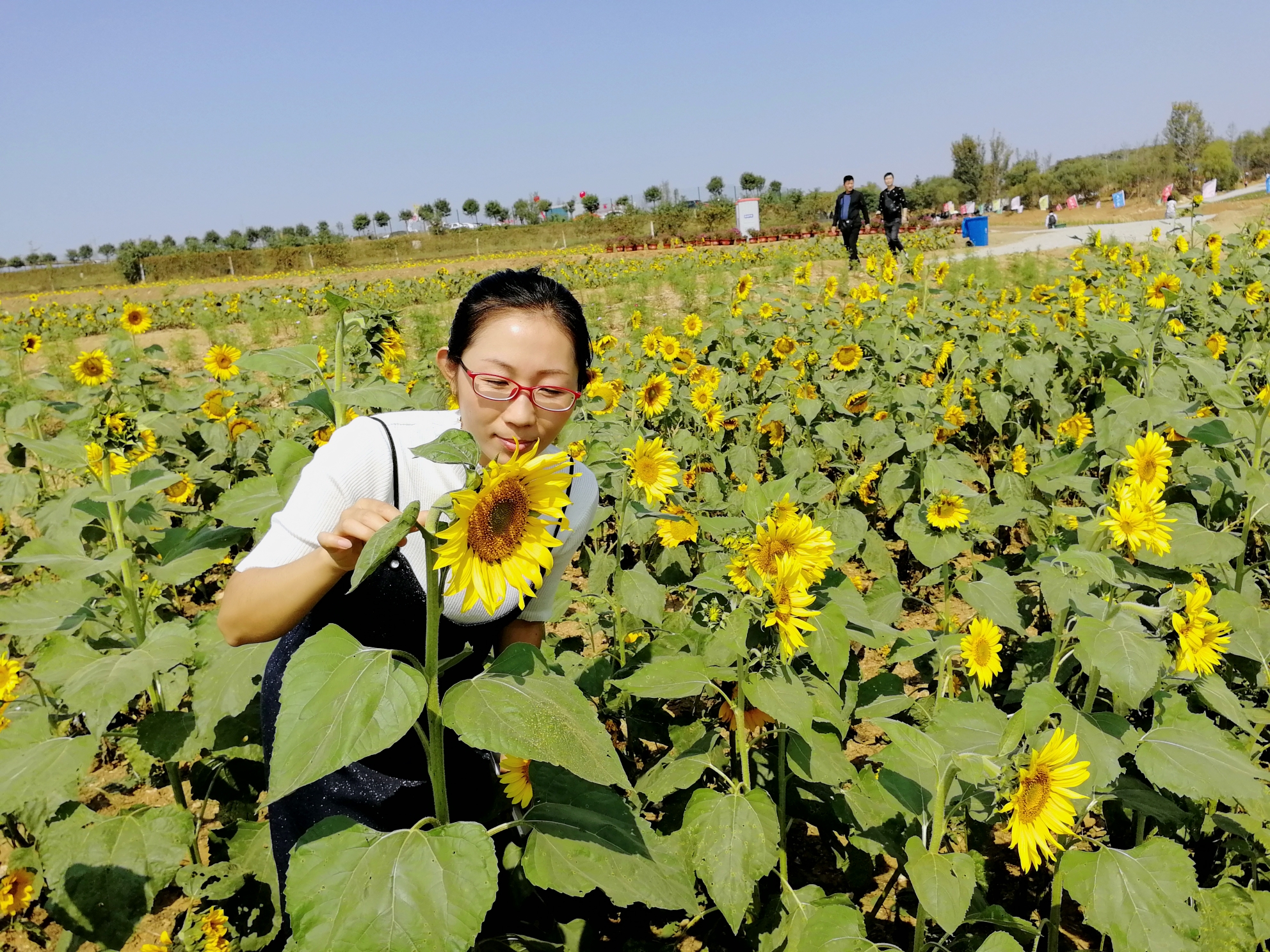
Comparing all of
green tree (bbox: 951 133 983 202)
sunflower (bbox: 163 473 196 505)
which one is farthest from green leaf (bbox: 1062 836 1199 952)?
green tree (bbox: 951 133 983 202)

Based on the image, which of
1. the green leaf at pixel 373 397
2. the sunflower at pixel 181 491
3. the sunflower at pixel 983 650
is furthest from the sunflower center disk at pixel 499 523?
the sunflower at pixel 181 491

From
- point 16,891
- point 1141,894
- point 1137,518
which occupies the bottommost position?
point 16,891

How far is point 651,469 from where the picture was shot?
8.40 feet

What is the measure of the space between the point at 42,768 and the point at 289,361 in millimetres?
978

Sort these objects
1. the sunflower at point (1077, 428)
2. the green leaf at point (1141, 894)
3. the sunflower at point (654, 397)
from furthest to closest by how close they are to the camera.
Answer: the sunflower at point (654, 397) → the sunflower at point (1077, 428) → the green leaf at point (1141, 894)

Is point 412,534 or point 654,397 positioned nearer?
point 412,534

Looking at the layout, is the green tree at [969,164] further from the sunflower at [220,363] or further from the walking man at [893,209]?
the sunflower at [220,363]

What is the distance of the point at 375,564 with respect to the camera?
86 centimetres

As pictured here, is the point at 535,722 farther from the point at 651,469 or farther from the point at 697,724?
the point at 651,469

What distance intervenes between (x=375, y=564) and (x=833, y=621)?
1045 millimetres

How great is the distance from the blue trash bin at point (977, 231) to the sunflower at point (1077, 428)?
1562 cm

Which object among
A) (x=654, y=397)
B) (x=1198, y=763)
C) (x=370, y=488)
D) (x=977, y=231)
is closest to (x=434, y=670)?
(x=370, y=488)

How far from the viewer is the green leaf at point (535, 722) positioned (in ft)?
3.29

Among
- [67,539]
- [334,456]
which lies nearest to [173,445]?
[67,539]
